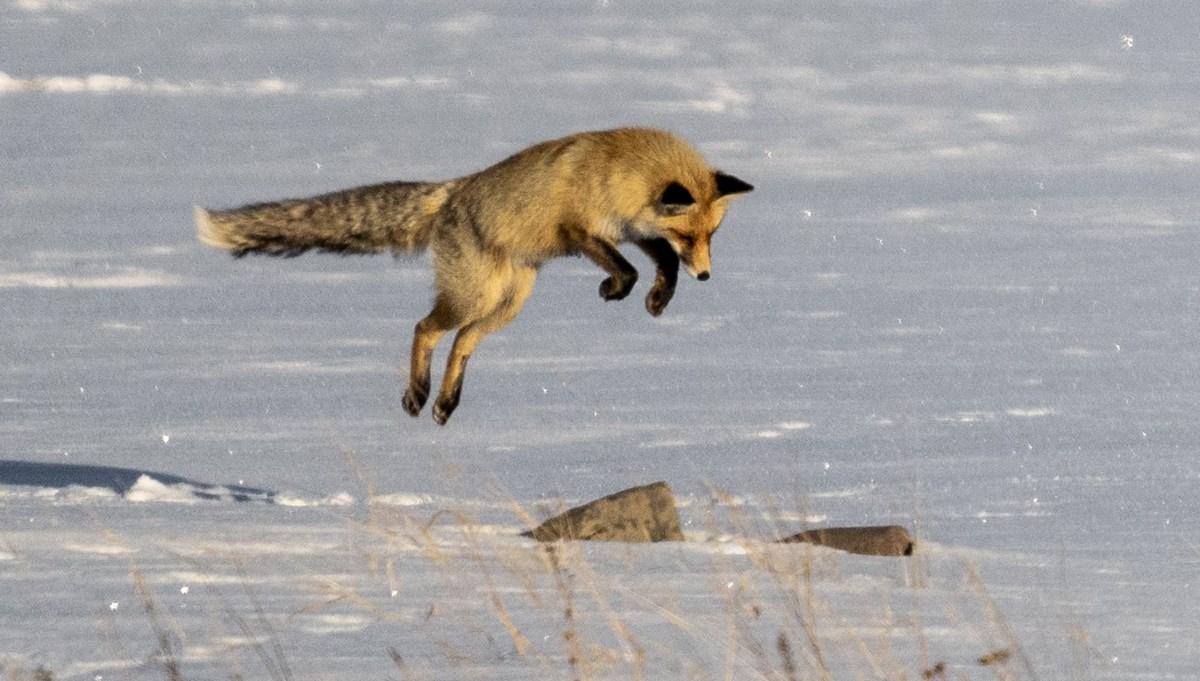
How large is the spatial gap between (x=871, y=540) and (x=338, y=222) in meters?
2.99

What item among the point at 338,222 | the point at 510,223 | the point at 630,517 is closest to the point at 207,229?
the point at 338,222

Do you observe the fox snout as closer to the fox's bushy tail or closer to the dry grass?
the fox's bushy tail

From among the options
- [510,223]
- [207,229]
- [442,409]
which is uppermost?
[510,223]

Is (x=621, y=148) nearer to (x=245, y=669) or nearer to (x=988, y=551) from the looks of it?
(x=988, y=551)

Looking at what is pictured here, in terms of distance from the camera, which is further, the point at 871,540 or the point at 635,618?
the point at 871,540

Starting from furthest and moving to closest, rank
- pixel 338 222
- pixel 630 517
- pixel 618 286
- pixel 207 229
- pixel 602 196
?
pixel 338 222, pixel 207 229, pixel 602 196, pixel 618 286, pixel 630 517

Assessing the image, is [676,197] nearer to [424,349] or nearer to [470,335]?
[470,335]

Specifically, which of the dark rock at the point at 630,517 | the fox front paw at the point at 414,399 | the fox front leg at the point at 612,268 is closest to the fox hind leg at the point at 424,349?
the fox front paw at the point at 414,399

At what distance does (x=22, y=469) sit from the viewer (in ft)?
27.4

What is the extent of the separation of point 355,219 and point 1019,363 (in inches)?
263

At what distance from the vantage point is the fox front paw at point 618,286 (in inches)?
291

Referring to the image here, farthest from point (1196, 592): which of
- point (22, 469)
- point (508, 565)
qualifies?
point (22, 469)

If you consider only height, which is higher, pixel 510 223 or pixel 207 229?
pixel 510 223

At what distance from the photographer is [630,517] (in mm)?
6645
